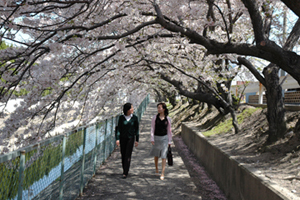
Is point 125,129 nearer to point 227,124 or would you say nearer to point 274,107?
point 274,107

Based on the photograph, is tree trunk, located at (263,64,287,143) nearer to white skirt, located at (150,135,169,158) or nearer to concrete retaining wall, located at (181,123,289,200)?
concrete retaining wall, located at (181,123,289,200)

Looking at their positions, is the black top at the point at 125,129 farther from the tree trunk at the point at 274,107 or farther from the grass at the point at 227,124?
the grass at the point at 227,124

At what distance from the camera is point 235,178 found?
516 cm

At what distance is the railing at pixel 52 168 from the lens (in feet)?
8.66

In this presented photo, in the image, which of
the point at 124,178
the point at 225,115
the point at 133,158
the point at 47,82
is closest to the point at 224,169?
the point at 124,178

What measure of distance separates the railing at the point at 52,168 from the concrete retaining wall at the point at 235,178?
9.56 feet

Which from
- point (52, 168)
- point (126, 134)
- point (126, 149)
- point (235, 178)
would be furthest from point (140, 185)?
point (52, 168)

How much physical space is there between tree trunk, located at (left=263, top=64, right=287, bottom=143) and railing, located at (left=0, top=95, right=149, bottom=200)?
4083 mm

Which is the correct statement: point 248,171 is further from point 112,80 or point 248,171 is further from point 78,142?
point 112,80

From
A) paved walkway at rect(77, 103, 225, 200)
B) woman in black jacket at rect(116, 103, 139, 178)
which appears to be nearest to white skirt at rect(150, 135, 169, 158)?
woman in black jacket at rect(116, 103, 139, 178)

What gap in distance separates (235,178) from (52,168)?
3330 mm

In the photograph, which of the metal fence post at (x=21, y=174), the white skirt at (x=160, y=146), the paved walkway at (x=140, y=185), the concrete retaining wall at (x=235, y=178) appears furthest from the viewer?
the white skirt at (x=160, y=146)

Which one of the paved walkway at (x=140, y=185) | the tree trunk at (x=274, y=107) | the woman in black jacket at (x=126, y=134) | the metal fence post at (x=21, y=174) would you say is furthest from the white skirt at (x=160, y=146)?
the metal fence post at (x=21, y=174)

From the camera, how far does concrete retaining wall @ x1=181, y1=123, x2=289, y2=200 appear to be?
382 cm
